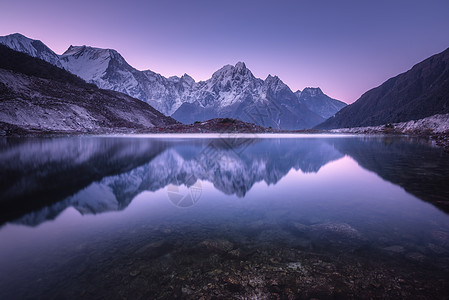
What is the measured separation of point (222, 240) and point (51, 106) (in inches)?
4899

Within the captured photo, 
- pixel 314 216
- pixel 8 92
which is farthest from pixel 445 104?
pixel 8 92

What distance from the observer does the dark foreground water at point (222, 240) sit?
19.5ft

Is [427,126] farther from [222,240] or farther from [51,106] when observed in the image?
[51,106]

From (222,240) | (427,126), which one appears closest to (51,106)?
(222,240)

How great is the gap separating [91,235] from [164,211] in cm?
375

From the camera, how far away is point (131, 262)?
7125mm

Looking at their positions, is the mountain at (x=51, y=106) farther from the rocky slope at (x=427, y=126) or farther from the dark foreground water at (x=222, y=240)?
the rocky slope at (x=427, y=126)

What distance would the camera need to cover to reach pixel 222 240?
8.60 meters

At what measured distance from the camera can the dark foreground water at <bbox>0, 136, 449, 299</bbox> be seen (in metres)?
5.94

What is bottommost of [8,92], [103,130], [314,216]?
[314,216]

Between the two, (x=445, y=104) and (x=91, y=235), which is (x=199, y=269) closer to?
(x=91, y=235)

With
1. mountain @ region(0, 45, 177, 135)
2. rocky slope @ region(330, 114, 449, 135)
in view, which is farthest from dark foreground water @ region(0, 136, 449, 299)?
rocky slope @ region(330, 114, 449, 135)

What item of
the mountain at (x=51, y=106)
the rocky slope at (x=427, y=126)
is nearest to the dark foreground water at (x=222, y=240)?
the mountain at (x=51, y=106)

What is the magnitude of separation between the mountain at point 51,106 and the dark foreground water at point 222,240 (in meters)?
90.5
